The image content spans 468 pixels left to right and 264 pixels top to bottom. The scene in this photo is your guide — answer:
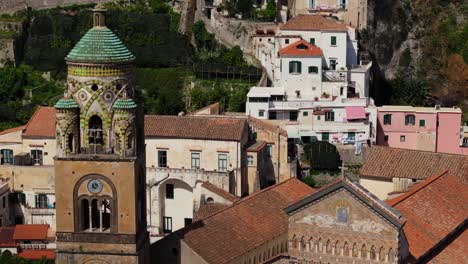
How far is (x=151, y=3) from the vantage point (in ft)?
310

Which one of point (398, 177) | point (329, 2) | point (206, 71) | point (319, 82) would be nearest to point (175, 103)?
point (206, 71)

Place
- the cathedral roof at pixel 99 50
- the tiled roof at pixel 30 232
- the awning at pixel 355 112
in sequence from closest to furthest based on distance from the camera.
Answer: the cathedral roof at pixel 99 50, the tiled roof at pixel 30 232, the awning at pixel 355 112

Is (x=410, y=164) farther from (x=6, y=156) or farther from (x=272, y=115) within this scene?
(x=6, y=156)

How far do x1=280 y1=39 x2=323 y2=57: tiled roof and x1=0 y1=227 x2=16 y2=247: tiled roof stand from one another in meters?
24.2

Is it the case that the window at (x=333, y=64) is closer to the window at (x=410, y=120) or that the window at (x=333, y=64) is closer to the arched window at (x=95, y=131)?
the window at (x=410, y=120)

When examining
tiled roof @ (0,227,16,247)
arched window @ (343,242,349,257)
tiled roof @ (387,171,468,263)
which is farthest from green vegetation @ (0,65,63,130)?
arched window @ (343,242,349,257)

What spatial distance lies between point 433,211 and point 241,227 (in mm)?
8642

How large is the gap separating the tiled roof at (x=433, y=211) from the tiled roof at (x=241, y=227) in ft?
17.2

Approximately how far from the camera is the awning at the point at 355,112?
7200 cm

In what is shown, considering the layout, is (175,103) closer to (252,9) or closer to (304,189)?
(252,9)

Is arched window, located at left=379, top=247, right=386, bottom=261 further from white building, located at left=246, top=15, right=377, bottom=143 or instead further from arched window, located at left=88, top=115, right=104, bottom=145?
white building, located at left=246, top=15, right=377, bottom=143

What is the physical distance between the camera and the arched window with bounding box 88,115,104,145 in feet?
128

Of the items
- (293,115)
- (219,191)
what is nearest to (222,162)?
(219,191)

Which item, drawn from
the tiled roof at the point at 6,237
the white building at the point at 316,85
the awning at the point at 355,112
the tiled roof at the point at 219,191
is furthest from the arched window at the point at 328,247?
the awning at the point at 355,112
